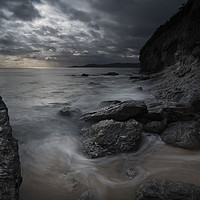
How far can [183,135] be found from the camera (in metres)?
4.84

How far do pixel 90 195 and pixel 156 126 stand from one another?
11.0 ft

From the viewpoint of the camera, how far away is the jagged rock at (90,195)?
3033mm

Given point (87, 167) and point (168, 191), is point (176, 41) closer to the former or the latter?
point (87, 167)

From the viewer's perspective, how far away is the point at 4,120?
11.1 ft

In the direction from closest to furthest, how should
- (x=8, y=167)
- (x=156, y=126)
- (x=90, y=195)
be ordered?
(x=8, y=167), (x=90, y=195), (x=156, y=126)

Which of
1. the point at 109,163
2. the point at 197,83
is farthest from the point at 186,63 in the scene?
the point at 109,163

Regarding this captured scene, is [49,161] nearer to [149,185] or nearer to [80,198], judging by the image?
[80,198]

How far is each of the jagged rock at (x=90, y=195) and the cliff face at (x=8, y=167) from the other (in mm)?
1098

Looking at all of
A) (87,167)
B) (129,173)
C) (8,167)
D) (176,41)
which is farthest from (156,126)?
(176,41)

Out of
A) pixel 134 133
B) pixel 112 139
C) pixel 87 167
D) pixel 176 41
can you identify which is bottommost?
pixel 87 167

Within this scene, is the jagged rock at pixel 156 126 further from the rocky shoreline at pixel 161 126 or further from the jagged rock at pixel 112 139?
the jagged rock at pixel 112 139

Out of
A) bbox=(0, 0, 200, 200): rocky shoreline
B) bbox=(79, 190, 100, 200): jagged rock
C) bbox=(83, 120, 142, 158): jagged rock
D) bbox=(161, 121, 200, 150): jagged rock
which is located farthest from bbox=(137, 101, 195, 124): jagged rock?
bbox=(79, 190, 100, 200): jagged rock

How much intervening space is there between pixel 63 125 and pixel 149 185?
4.62 m

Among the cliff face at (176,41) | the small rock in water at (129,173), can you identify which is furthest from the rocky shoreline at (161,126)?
the cliff face at (176,41)
